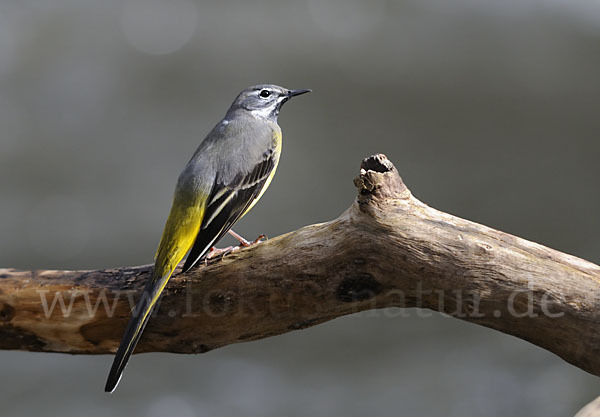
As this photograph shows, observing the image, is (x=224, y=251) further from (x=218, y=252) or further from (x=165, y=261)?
(x=165, y=261)

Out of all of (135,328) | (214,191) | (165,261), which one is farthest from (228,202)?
(135,328)

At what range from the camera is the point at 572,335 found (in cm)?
181

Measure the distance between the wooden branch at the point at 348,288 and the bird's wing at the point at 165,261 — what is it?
0.10 meters

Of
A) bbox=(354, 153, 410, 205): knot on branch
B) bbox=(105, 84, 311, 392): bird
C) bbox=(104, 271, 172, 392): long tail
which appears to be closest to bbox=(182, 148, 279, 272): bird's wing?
bbox=(105, 84, 311, 392): bird

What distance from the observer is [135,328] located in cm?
196

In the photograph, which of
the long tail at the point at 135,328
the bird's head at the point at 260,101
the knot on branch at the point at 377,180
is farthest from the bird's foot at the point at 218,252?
the bird's head at the point at 260,101

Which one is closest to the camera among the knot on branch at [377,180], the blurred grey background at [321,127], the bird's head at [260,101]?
the knot on branch at [377,180]

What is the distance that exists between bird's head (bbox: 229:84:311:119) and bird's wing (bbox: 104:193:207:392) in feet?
2.08

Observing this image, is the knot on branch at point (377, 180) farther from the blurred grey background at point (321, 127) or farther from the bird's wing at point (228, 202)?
the blurred grey background at point (321, 127)

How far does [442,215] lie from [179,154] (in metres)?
3.07

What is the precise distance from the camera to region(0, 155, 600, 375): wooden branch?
181 cm

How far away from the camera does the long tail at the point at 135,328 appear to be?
195cm

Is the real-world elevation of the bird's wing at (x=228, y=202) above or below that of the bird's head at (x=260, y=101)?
below

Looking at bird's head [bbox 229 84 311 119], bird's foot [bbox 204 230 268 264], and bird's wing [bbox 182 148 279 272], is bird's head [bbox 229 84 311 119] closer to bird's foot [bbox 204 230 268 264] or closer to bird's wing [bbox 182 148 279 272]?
bird's wing [bbox 182 148 279 272]
